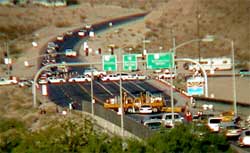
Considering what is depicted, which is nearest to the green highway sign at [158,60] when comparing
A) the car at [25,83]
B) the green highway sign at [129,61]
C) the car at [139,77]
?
the green highway sign at [129,61]

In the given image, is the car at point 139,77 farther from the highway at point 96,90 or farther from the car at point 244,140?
the car at point 244,140

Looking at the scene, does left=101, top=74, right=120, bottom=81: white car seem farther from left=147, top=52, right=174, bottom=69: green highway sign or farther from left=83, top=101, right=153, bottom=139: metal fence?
left=147, top=52, right=174, bottom=69: green highway sign

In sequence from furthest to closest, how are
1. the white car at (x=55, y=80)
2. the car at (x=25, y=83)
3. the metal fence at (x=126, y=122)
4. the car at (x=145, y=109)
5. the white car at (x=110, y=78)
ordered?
the white car at (x=110, y=78) → the white car at (x=55, y=80) → the car at (x=25, y=83) → the car at (x=145, y=109) → the metal fence at (x=126, y=122)

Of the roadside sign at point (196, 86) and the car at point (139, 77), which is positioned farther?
the car at point (139, 77)

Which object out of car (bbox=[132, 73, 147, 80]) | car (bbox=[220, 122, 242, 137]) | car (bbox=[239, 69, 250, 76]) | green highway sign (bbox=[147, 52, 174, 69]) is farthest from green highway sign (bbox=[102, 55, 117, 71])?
car (bbox=[239, 69, 250, 76])

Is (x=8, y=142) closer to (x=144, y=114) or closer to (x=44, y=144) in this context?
(x=44, y=144)

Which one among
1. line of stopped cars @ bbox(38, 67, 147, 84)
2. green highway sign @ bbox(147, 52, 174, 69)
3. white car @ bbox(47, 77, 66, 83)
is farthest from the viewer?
line of stopped cars @ bbox(38, 67, 147, 84)

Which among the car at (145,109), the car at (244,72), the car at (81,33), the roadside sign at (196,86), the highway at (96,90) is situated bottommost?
the car at (145,109)

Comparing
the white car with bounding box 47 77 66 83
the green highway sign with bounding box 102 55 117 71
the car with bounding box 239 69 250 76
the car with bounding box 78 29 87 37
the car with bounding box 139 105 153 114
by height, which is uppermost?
the car with bounding box 78 29 87 37

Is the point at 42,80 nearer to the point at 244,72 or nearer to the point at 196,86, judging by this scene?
the point at 244,72

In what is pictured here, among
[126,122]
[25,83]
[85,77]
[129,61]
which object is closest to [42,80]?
[25,83]
